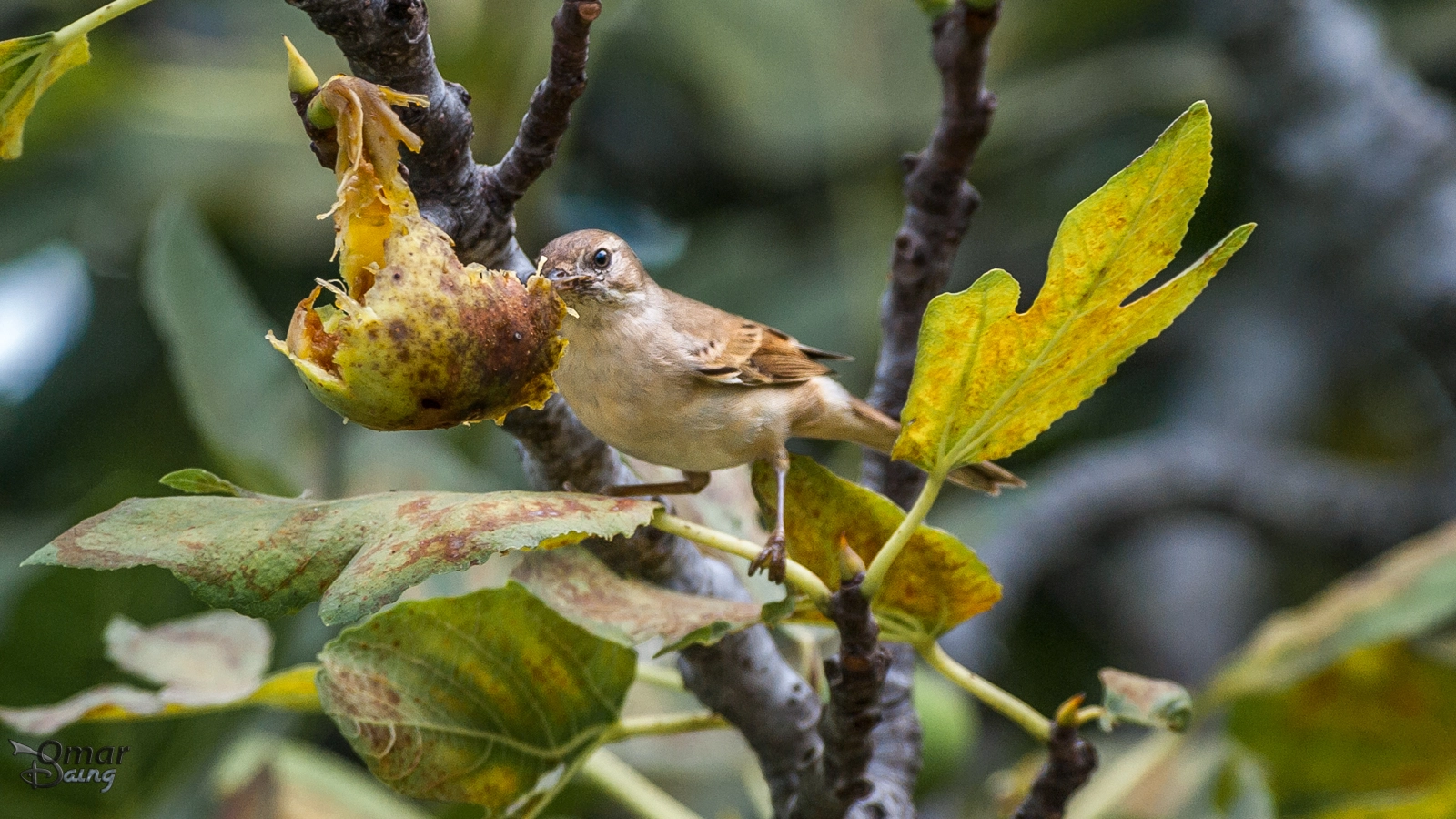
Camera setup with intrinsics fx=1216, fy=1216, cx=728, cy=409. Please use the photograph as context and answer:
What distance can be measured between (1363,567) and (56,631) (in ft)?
12.5

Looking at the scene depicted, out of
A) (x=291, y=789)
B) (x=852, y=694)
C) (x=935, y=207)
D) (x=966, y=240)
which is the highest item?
(x=966, y=240)

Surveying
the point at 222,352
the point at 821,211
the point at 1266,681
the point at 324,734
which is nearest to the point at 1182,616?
the point at 1266,681

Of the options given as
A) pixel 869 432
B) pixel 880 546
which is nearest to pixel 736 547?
pixel 880 546

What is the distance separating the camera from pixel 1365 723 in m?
2.42

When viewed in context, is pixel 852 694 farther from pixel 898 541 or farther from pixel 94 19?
pixel 94 19

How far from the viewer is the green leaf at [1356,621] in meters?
2.12

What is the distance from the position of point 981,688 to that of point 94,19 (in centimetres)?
122

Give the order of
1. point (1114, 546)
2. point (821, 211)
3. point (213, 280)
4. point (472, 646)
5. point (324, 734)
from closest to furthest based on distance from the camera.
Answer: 1. point (472, 646)
2. point (213, 280)
3. point (324, 734)
4. point (1114, 546)
5. point (821, 211)

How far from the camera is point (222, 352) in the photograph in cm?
262

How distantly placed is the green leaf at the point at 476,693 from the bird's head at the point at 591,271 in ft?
1.98

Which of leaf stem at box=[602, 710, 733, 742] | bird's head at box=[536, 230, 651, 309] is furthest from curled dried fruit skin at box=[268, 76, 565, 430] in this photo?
bird's head at box=[536, 230, 651, 309]

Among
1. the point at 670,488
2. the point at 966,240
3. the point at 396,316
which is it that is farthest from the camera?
the point at 966,240

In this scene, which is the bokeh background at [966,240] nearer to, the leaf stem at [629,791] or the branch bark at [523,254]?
the leaf stem at [629,791]

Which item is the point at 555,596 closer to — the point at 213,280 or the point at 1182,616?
the point at 213,280
